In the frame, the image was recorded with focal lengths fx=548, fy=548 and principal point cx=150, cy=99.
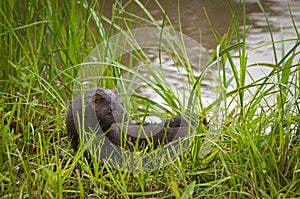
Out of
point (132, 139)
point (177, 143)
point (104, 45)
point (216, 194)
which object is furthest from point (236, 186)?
point (104, 45)

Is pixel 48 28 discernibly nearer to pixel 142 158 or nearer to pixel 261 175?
pixel 142 158

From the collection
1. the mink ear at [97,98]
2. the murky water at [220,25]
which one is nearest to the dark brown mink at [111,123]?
the mink ear at [97,98]

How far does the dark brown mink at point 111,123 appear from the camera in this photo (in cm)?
157

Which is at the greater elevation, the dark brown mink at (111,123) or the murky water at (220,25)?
the murky water at (220,25)

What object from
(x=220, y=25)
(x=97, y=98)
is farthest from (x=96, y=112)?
(x=220, y=25)

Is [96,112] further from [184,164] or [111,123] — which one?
[184,164]

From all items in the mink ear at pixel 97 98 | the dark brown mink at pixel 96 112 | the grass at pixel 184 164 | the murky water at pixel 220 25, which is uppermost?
the murky water at pixel 220 25

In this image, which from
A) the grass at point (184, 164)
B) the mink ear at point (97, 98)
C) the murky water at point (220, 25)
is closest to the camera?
the grass at point (184, 164)

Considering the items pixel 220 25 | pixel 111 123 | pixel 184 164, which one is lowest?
pixel 184 164

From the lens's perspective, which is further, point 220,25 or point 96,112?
point 220,25

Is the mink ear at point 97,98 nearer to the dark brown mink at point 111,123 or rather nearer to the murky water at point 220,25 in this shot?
the dark brown mink at point 111,123

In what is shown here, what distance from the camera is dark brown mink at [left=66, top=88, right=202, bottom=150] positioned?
1574 millimetres

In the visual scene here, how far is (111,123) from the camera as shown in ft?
5.21

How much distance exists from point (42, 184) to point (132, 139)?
318mm
